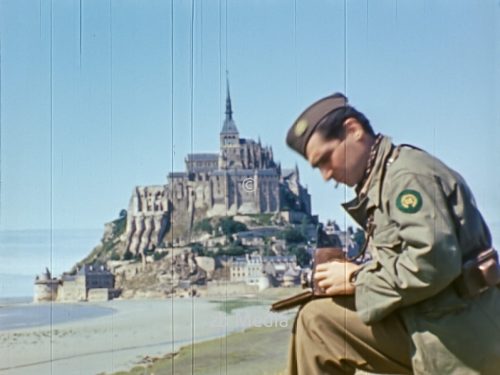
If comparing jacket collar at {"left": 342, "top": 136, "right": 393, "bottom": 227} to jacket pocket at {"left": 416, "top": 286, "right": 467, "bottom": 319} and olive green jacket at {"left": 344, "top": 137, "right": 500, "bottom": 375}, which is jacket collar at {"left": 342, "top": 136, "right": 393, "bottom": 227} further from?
jacket pocket at {"left": 416, "top": 286, "right": 467, "bottom": 319}

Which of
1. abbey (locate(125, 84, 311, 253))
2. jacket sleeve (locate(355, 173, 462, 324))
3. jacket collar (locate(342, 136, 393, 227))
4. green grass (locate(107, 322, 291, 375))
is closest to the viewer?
jacket sleeve (locate(355, 173, 462, 324))

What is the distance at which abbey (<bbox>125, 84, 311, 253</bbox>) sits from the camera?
2707 millimetres

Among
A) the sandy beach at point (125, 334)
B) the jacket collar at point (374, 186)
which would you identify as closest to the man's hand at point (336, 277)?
the jacket collar at point (374, 186)

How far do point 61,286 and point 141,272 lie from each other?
0.27 metres

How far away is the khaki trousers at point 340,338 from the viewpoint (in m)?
2.44

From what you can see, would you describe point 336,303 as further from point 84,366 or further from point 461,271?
point 84,366

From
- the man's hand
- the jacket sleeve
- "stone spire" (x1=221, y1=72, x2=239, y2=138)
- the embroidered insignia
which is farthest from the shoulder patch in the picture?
"stone spire" (x1=221, y1=72, x2=239, y2=138)

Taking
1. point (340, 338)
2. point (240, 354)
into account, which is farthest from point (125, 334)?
point (340, 338)

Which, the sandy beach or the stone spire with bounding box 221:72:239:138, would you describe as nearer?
the stone spire with bounding box 221:72:239:138

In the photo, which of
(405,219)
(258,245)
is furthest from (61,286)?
(405,219)

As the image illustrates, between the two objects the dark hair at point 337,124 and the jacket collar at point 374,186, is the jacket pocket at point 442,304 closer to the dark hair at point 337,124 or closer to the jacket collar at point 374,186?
the jacket collar at point 374,186

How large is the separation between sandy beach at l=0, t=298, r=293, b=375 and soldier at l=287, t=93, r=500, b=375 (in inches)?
16.0

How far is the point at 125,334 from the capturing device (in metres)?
3.10

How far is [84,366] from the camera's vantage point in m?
2.95
